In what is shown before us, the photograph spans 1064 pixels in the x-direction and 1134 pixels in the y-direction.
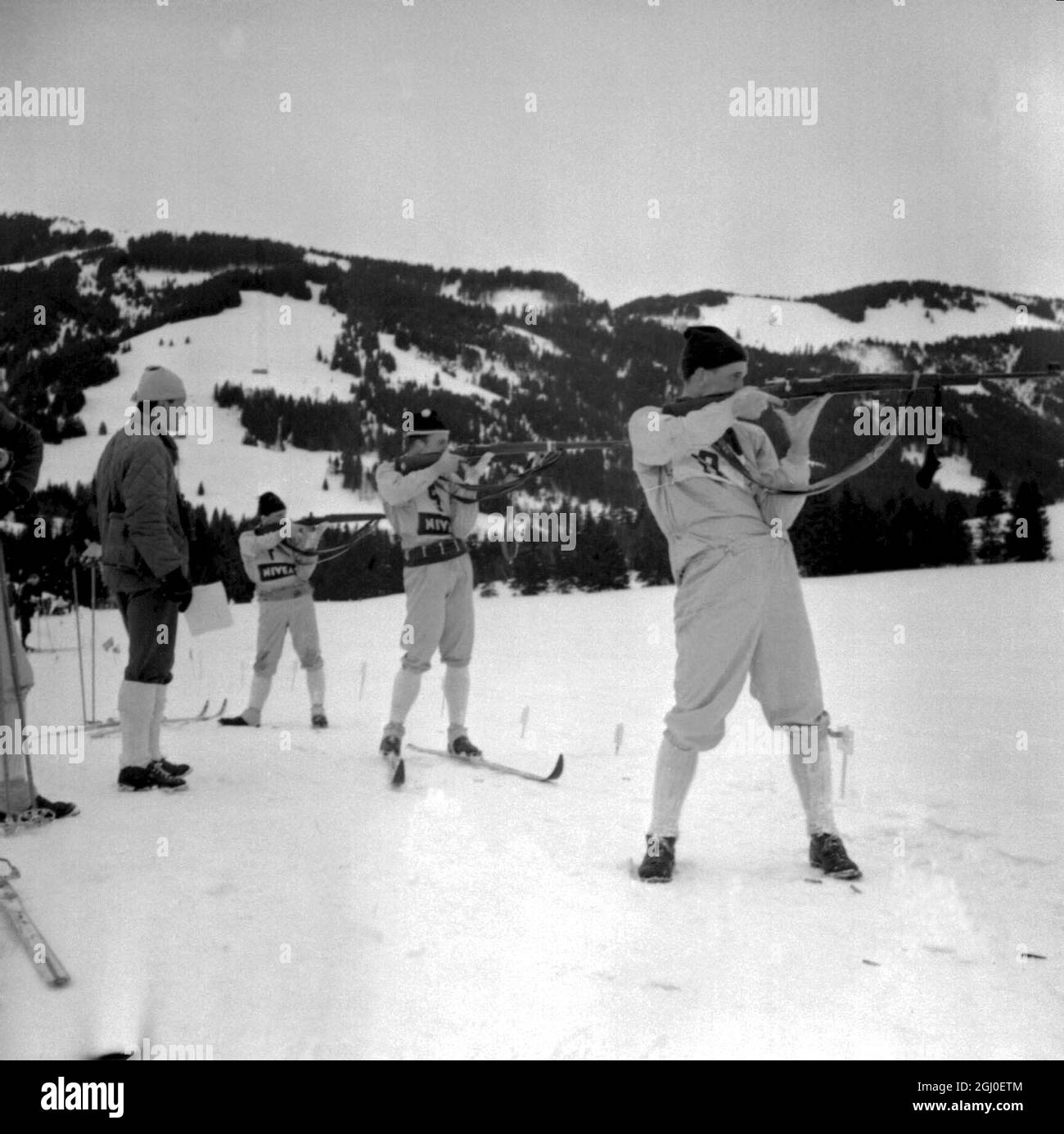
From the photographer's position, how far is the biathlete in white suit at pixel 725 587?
3398 mm

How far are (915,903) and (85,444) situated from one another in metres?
31.2

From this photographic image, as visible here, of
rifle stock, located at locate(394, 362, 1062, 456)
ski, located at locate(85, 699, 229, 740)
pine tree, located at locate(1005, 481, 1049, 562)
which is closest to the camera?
rifle stock, located at locate(394, 362, 1062, 456)

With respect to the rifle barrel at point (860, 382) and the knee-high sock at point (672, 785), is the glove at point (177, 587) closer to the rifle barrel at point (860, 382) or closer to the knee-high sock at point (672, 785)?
the knee-high sock at point (672, 785)

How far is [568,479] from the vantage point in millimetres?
39594

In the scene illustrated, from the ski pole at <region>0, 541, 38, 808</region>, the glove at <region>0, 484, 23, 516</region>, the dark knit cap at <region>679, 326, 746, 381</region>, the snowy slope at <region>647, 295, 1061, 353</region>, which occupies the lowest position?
the ski pole at <region>0, 541, 38, 808</region>

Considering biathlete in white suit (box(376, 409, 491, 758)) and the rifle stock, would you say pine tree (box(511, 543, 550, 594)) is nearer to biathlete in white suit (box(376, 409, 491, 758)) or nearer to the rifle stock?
biathlete in white suit (box(376, 409, 491, 758))

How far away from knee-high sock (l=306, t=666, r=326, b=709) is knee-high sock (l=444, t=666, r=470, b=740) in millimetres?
2014

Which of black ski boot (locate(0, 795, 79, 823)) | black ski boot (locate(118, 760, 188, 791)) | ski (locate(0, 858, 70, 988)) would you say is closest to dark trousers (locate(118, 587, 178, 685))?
black ski boot (locate(118, 760, 188, 791))

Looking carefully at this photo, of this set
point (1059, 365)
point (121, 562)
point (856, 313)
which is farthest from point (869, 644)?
point (856, 313)

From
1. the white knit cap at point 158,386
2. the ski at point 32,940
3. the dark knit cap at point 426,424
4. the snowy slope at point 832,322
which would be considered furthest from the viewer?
the snowy slope at point 832,322

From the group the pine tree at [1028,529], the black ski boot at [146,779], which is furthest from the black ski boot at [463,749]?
the pine tree at [1028,529]

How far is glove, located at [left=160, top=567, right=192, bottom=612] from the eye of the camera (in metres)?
4.53

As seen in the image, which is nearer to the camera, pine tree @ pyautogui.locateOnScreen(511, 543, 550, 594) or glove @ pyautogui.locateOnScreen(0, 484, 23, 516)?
glove @ pyautogui.locateOnScreen(0, 484, 23, 516)

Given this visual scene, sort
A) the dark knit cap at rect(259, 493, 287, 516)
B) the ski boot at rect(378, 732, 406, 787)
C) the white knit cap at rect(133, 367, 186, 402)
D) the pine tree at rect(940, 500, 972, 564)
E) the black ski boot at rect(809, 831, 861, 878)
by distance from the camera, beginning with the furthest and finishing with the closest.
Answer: the pine tree at rect(940, 500, 972, 564), the dark knit cap at rect(259, 493, 287, 516), the ski boot at rect(378, 732, 406, 787), the white knit cap at rect(133, 367, 186, 402), the black ski boot at rect(809, 831, 861, 878)
